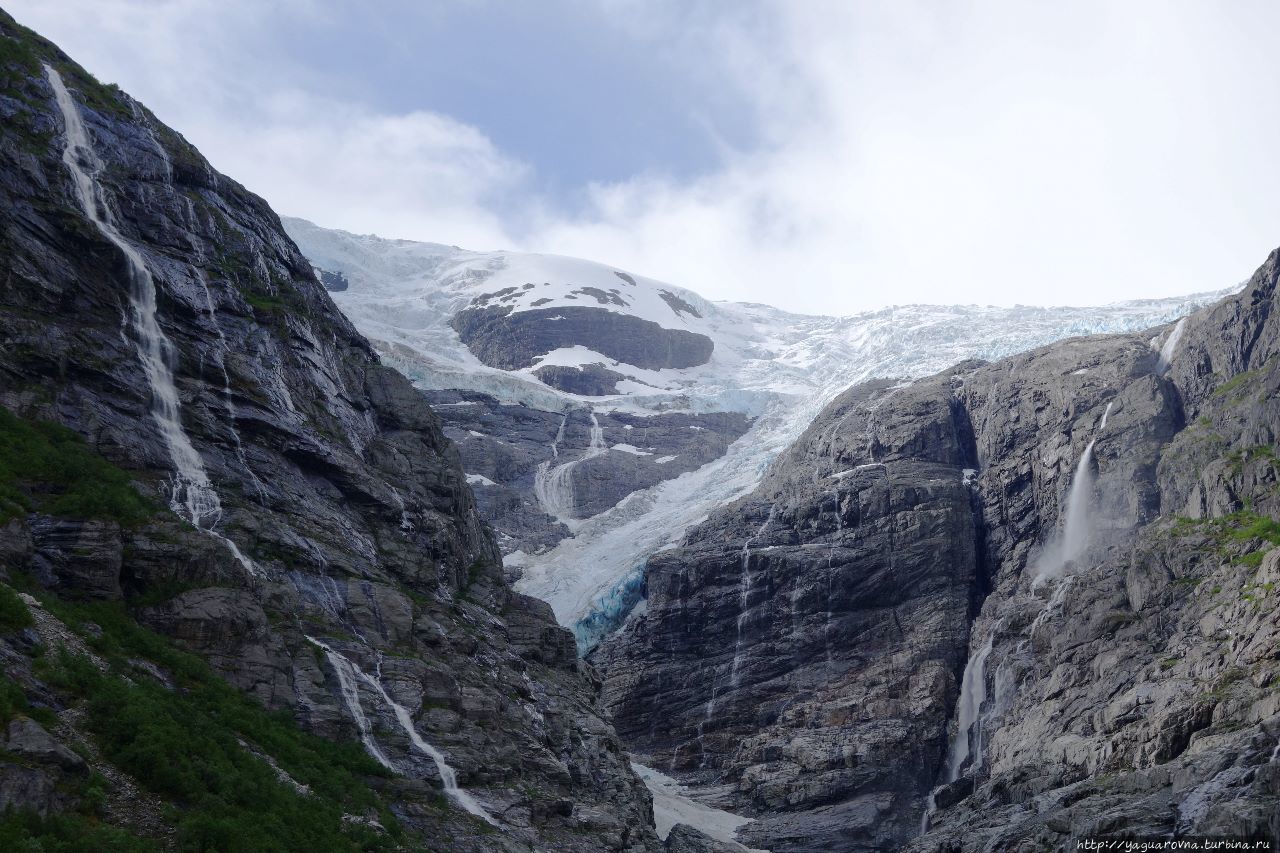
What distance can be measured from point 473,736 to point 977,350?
12946 centimetres

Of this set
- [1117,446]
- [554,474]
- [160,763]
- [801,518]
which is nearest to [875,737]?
[801,518]

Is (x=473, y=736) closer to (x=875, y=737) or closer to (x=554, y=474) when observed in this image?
(x=875, y=737)

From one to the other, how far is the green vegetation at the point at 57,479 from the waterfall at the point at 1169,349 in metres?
86.4

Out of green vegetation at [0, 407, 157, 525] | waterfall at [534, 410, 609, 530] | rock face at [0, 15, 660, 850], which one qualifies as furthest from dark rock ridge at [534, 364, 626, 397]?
green vegetation at [0, 407, 157, 525]

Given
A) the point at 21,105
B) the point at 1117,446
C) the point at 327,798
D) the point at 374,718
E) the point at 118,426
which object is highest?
the point at 21,105

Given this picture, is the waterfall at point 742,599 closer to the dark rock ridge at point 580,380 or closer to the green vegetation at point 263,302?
the green vegetation at point 263,302

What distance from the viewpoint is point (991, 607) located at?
3610 inches

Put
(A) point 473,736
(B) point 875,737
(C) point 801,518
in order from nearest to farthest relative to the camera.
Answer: (A) point 473,736, (B) point 875,737, (C) point 801,518

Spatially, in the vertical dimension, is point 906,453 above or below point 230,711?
above

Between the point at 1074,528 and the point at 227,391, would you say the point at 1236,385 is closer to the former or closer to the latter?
the point at 1074,528

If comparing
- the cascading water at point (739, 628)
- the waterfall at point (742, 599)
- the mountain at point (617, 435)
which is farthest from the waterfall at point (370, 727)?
Result: the mountain at point (617, 435)

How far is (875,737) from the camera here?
277ft

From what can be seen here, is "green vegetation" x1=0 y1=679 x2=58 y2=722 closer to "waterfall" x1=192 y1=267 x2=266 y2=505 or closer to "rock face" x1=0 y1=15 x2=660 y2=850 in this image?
"rock face" x1=0 y1=15 x2=660 y2=850

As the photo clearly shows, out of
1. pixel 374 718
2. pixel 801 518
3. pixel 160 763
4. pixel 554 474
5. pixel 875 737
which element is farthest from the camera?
pixel 554 474
